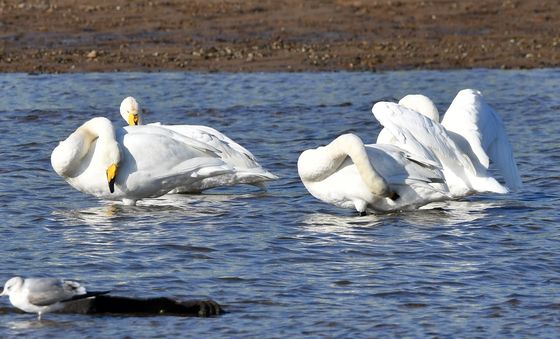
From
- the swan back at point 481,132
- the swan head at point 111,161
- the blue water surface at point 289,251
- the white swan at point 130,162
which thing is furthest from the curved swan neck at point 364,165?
the swan head at point 111,161

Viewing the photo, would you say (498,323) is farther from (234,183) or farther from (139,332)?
(234,183)

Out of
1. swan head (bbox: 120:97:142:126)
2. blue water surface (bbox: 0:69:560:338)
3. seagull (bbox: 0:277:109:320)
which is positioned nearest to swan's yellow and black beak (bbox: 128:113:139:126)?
swan head (bbox: 120:97:142:126)

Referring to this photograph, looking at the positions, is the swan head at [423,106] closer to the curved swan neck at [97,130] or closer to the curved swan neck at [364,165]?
the curved swan neck at [364,165]

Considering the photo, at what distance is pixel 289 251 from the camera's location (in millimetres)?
8938

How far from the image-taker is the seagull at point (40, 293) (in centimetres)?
704

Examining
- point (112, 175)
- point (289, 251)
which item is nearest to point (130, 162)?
point (112, 175)

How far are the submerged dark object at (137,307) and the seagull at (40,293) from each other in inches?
5.3

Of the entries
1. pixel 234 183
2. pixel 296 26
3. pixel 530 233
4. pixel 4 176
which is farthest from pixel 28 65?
pixel 530 233

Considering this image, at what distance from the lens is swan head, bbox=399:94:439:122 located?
11.1 metres

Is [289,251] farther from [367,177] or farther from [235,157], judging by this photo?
[235,157]

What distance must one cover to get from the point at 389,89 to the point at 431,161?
25.2 feet

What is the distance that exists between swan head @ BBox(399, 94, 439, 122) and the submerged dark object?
13.8 ft

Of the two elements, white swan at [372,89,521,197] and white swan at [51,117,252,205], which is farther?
white swan at [51,117,252,205]

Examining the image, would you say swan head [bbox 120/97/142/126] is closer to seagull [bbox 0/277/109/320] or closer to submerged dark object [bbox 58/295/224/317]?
submerged dark object [bbox 58/295/224/317]
